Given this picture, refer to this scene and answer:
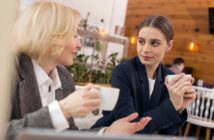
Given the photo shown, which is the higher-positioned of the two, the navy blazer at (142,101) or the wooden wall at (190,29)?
the wooden wall at (190,29)

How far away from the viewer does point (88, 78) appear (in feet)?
9.74

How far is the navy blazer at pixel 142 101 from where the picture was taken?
1030 millimetres

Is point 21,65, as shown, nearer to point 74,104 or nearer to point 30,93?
point 30,93

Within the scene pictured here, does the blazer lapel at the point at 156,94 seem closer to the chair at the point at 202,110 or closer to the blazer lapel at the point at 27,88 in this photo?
the blazer lapel at the point at 27,88

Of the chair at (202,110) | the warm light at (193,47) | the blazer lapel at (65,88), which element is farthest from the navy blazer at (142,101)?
the warm light at (193,47)

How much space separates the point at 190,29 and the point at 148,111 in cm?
492

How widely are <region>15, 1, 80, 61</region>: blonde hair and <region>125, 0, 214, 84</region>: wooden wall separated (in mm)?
4726

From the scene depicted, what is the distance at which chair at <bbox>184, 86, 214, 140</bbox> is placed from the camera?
10.3 ft

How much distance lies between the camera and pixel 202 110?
323 cm

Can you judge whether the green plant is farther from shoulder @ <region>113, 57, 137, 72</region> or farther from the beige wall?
the beige wall

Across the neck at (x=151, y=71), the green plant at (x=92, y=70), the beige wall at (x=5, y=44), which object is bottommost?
the green plant at (x=92, y=70)

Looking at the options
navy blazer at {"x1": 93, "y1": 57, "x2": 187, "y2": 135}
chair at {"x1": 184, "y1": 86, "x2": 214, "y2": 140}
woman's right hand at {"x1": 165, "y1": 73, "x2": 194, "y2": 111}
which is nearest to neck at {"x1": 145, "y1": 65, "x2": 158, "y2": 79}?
navy blazer at {"x1": 93, "y1": 57, "x2": 187, "y2": 135}

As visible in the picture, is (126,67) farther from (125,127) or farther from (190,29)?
(190,29)

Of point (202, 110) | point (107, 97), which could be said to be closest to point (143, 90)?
point (107, 97)
